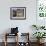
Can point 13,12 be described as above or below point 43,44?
above

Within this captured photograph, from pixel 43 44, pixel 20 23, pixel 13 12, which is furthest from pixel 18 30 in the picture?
pixel 43 44

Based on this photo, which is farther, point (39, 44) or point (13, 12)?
point (13, 12)

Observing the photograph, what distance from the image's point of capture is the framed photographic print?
7344mm

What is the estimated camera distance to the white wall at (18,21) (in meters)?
7.32

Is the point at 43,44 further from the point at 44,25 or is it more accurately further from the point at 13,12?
the point at 13,12

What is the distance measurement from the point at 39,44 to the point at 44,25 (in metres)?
1.06

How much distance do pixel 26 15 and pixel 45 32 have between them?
Answer: 117 cm

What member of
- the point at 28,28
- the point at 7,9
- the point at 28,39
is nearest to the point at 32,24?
the point at 28,28

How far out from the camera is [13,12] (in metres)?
7.35

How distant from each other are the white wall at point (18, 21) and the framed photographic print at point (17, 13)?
0.45 ft

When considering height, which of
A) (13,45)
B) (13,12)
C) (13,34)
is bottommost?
(13,45)

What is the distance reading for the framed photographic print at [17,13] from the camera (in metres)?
7.34

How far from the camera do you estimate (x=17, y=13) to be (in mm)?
7391

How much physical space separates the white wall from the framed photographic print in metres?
0.14
